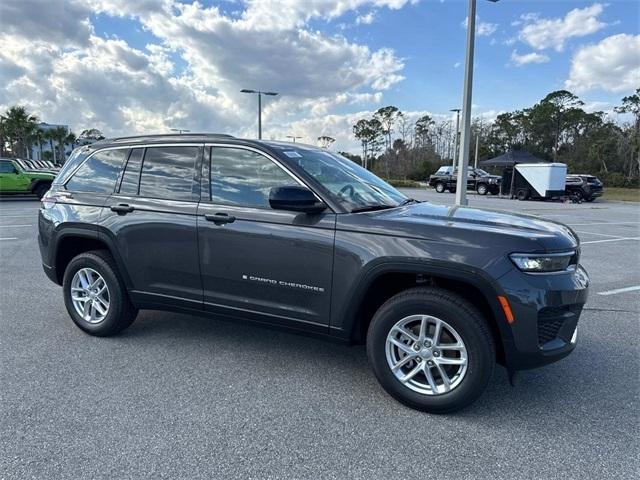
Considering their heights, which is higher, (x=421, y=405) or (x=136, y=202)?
(x=136, y=202)

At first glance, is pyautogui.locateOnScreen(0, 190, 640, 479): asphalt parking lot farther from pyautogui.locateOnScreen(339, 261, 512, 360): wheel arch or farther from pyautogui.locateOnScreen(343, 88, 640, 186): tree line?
pyautogui.locateOnScreen(343, 88, 640, 186): tree line

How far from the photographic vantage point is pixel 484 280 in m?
2.81

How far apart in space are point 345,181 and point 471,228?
3.72ft

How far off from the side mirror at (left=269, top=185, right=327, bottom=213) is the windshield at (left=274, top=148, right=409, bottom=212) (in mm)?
247

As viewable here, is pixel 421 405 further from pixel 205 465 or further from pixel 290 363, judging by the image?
pixel 205 465

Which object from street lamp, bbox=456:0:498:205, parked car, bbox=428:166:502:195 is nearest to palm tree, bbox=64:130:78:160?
parked car, bbox=428:166:502:195

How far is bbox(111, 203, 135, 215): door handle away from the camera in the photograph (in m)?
3.98

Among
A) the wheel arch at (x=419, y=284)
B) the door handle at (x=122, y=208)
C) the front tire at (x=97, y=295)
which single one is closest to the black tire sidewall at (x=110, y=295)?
the front tire at (x=97, y=295)

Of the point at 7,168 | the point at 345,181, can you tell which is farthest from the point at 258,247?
the point at 7,168

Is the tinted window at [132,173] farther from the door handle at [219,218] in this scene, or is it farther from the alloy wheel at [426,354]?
the alloy wheel at [426,354]

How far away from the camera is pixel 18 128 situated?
6238 centimetres

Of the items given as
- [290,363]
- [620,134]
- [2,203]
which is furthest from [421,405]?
[620,134]

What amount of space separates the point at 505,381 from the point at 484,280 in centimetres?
118

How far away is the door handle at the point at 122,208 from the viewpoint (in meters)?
3.98
